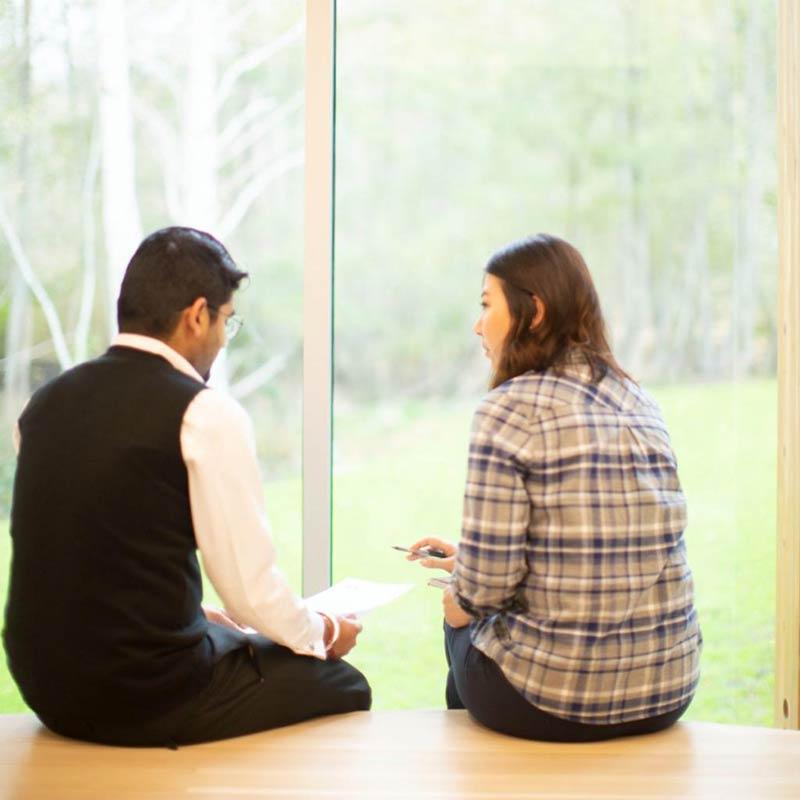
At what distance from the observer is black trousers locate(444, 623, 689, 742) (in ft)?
6.82

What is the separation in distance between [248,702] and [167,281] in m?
0.77

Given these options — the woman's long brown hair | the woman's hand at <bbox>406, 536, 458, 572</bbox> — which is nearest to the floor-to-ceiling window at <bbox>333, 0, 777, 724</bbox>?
the woman's hand at <bbox>406, 536, 458, 572</bbox>

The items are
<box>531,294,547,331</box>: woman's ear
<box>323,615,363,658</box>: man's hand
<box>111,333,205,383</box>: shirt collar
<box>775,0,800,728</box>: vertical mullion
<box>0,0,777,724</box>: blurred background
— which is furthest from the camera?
<box>0,0,777,724</box>: blurred background

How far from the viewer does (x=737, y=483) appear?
2834 mm

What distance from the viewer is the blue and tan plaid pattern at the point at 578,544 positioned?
6.51 ft

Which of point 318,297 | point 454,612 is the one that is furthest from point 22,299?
point 454,612

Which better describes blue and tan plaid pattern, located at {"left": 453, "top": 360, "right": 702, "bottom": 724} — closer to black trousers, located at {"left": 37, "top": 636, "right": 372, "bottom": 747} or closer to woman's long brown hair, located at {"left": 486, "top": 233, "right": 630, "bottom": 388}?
woman's long brown hair, located at {"left": 486, "top": 233, "right": 630, "bottom": 388}

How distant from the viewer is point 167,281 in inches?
80.7

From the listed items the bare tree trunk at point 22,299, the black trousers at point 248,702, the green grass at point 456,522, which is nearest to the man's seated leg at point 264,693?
the black trousers at point 248,702

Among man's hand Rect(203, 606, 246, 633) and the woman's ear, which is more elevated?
the woman's ear

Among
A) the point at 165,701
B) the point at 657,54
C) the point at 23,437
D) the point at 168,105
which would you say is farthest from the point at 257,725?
the point at 657,54

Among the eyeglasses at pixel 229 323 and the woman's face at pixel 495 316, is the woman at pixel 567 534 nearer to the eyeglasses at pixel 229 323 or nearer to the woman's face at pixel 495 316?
the woman's face at pixel 495 316

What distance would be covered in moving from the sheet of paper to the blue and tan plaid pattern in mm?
365

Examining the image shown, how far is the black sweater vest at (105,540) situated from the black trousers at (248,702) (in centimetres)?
5
